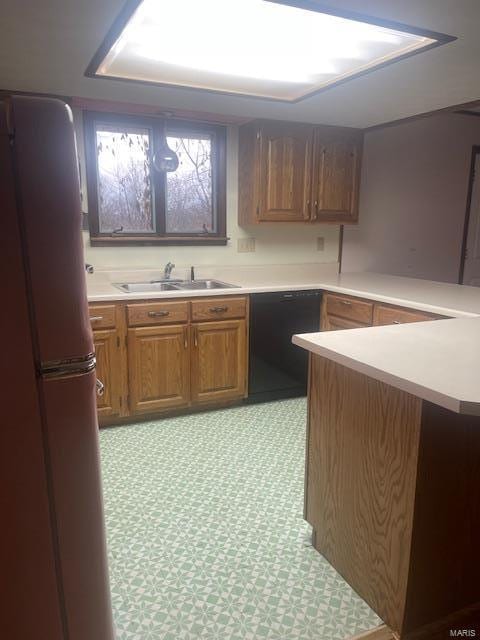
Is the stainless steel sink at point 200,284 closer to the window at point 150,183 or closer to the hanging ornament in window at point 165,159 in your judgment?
the window at point 150,183

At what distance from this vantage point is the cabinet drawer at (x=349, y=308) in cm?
309

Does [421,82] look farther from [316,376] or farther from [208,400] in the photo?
[208,400]

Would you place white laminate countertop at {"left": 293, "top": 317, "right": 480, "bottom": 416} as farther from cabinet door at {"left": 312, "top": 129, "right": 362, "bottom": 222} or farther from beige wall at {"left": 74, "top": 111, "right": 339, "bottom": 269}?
beige wall at {"left": 74, "top": 111, "right": 339, "bottom": 269}

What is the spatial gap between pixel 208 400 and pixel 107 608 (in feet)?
7.45

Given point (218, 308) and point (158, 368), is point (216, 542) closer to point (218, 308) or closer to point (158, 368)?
Answer: point (158, 368)

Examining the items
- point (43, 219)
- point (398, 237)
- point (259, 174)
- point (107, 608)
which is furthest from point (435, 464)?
point (398, 237)

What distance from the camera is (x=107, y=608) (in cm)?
101

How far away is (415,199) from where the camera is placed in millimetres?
4434

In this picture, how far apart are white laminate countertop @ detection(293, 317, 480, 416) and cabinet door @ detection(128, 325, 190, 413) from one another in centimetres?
144

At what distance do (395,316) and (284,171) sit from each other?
Answer: 1395 millimetres

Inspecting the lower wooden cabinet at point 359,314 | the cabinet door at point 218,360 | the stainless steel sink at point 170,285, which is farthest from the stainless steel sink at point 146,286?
the lower wooden cabinet at point 359,314

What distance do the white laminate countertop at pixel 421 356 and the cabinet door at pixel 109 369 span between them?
1510 mm

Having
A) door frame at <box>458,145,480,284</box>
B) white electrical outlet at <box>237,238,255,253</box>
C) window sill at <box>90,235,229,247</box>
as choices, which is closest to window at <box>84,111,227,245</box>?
window sill at <box>90,235,229,247</box>

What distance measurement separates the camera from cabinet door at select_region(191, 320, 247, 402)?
3178 millimetres
